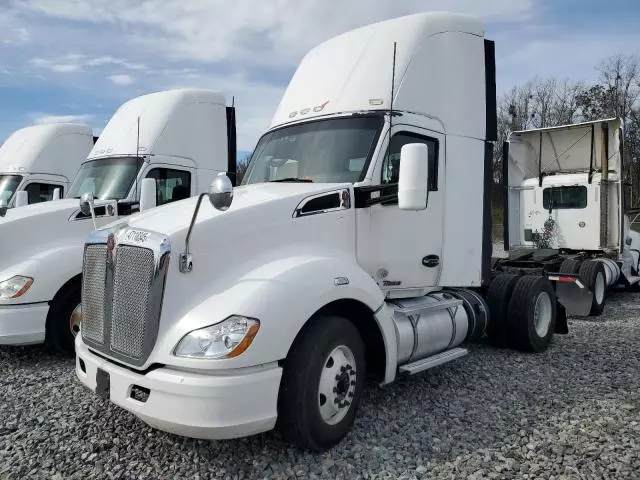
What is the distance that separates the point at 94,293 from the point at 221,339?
1.38 m

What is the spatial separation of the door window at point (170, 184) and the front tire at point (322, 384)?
504cm

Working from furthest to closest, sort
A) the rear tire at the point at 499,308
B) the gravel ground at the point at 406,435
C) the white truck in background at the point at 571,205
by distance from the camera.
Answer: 1. the white truck in background at the point at 571,205
2. the rear tire at the point at 499,308
3. the gravel ground at the point at 406,435

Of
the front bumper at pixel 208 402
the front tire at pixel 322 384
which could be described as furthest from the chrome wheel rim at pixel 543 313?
the front bumper at pixel 208 402

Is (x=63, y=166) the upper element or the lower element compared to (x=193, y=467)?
upper

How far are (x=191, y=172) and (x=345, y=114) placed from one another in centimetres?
430

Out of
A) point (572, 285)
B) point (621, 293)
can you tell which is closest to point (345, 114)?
point (572, 285)

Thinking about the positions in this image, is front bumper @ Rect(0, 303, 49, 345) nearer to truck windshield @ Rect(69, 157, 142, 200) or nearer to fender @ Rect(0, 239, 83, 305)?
fender @ Rect(0, 239, 83, 305)

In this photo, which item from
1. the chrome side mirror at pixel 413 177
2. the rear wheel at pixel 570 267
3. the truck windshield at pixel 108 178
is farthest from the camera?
the rear wheel at pixel 570 267

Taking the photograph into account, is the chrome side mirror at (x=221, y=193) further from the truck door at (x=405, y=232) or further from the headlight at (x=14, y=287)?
the headlight at (x=14, y=287)

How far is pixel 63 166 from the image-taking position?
1224 centimetres

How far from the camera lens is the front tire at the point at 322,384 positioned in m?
3.67

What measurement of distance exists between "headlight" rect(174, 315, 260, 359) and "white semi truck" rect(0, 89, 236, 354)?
244cm

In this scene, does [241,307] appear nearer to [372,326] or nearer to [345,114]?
[372,326]

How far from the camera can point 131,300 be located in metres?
3.77
